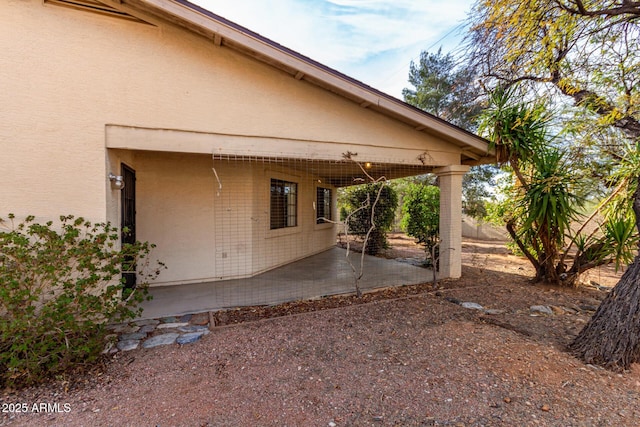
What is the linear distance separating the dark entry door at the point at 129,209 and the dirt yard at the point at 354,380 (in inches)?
89.1

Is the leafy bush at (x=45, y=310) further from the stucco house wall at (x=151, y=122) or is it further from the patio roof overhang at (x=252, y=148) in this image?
the patio roof overhang at (x=252, y=148)

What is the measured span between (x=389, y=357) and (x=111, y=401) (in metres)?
2.55

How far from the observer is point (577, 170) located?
485 cm

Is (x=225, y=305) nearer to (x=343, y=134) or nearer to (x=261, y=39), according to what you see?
(x=343, y=134)

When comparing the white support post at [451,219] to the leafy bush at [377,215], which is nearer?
the white support post at [451,219]

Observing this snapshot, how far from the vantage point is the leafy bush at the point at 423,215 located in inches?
283

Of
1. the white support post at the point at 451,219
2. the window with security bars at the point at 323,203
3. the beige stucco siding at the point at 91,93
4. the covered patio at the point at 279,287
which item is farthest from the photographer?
the window with security bars at the point at 323,203

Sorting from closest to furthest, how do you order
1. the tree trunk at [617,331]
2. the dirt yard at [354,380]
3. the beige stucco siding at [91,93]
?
the dirt yard at [354,380] < the tree trunk at [617,331] < the beige stucco siding at [91,93]

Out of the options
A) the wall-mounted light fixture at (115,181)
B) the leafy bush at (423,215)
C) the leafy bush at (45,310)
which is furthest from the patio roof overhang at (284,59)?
the leafy bush at (45,310)

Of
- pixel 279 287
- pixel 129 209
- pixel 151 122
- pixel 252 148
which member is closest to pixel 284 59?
pixel 252 148

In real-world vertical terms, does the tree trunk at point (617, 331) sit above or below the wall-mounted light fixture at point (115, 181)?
below

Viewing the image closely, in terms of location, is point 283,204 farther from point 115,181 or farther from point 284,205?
point 115,181

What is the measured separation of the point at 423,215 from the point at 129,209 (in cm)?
655

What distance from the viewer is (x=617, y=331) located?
2789 mm
